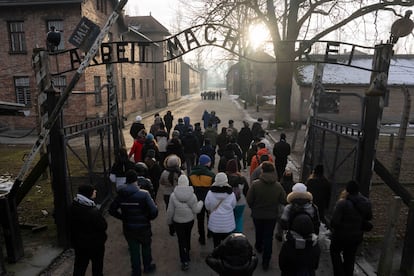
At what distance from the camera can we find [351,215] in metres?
4.32

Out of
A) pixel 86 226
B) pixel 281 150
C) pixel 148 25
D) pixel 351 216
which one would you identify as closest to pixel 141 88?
pixel 148 25

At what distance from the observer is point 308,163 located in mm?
8359

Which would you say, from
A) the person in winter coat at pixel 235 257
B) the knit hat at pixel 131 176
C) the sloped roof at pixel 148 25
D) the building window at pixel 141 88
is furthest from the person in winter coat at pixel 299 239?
the sloped roof at pixel 148 25

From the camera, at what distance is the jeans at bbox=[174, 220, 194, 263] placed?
503cm

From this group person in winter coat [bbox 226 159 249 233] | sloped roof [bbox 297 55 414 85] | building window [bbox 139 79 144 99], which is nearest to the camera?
person in winter coat [bbox 226 159 249 233]

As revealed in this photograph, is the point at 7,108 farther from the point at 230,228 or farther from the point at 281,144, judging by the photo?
the point at 281,144

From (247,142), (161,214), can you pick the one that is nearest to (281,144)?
(247,142)

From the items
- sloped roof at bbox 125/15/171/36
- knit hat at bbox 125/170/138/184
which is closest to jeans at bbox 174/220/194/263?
knit hat at bbox 125/170/138/184

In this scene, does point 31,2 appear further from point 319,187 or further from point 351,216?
point 351,216

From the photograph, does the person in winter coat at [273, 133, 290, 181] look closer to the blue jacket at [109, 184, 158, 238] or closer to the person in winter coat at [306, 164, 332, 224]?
the person in winter coat at [306, 164, 332, 224]

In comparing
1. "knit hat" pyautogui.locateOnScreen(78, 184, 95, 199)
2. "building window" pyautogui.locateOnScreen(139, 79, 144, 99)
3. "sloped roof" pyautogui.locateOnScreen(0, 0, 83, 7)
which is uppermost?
"sloped roof" pyautogui.locateOnScreen(0, 0, 83, 7)

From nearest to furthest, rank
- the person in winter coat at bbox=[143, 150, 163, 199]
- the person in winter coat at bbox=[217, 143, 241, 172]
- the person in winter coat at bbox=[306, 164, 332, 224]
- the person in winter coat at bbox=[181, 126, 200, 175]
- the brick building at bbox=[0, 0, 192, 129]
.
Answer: the person in winter coat at bbox=[306, 164, 332, 224] < the person in winter coat at bbox=[217, 143, 241, 172] < the person in winter coat at bbox=[143, 150, 163, 199] < the person in winter coat at bbox=[181, 126, 200, 175] < the brick building at bbox=[0, 0, 192, 129]

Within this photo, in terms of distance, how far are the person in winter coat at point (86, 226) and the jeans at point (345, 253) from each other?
11.1 ft

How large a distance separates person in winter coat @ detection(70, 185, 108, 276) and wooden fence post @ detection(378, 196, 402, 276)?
13.8ft
